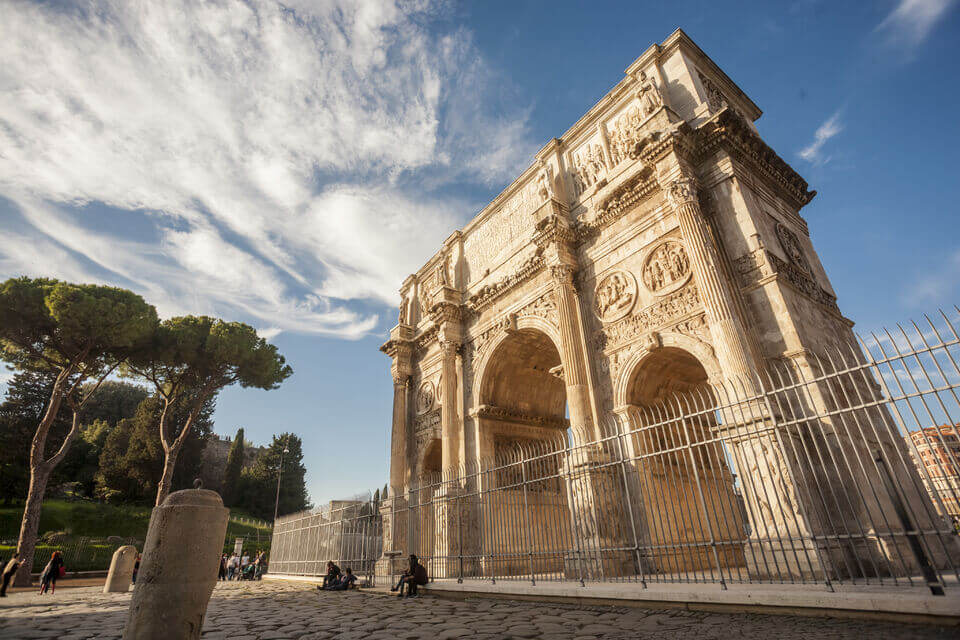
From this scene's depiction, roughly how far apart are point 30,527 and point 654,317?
21914 mm

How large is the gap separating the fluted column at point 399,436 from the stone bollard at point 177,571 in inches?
496

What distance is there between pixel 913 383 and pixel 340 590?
36.6 feet

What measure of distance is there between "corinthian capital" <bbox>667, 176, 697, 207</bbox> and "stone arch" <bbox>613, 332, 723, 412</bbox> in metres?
2.75

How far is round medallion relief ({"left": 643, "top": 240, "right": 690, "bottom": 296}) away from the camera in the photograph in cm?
984

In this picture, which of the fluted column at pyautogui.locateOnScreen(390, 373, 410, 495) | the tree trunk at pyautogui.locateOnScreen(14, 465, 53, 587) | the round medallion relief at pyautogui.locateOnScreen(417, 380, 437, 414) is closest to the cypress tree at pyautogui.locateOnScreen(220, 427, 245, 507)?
the tree trunk at pyautogui.locateOnScreen(14, 465, 53, 587)

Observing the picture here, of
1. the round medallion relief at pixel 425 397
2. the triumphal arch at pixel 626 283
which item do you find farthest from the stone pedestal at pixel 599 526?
the round medallion relief at pixel 425 397

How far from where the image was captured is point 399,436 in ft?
56.2

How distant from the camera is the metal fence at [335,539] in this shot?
38.4ft

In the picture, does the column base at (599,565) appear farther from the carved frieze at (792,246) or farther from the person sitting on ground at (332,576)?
the carved frieze at (792,246)

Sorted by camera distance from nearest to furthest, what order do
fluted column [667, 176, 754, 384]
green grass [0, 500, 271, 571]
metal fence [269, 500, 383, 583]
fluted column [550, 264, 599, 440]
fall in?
fluted column [667, 176, 754, 384], fluted column [550, 264, 599, 440], metal fence [269, 500, 383, 583], green grass [0, 500, 271, 571]

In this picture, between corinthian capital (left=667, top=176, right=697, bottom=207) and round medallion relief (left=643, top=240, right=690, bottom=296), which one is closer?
corinthian capital (left=667, top=176, right=697, bottom=207)

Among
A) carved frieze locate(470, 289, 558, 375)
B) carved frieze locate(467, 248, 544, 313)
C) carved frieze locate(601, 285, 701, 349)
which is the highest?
carved frieze locate(467, 248, 544, 313)

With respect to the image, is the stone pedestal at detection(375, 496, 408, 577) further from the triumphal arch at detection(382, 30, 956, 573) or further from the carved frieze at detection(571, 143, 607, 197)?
the carved frieze at detection(571, 143, 607, 197)

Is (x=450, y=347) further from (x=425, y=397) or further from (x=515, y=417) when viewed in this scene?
(x=515, y=417)
